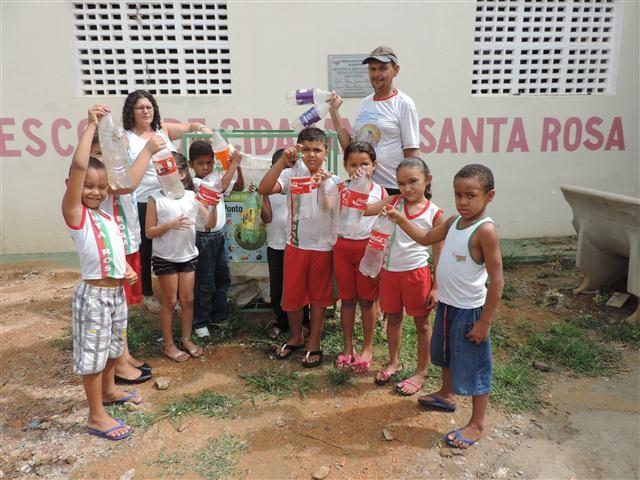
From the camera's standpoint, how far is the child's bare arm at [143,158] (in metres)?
2.67

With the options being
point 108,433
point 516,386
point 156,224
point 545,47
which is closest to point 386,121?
point 156,224

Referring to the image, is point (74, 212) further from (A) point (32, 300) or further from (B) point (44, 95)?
(B) point (44, 95)

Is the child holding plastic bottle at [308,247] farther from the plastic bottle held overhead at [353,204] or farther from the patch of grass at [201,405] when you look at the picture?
the patch of grass at [201,405]

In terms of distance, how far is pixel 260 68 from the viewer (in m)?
5.45

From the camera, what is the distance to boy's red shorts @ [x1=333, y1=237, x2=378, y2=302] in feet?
9.82

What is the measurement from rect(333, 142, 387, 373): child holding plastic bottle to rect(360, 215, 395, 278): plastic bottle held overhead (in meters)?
0.07

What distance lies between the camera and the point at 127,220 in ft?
9.45

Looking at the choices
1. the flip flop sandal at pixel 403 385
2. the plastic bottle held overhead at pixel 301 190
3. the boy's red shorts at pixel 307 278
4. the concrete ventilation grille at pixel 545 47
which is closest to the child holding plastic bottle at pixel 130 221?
the plastic bottle held overhead at pixel 301 190

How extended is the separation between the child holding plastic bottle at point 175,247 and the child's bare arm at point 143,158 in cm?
39

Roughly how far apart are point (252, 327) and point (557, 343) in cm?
236

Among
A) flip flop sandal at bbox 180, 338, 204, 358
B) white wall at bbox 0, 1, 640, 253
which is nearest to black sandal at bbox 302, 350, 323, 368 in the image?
flip flop sandal at bbox 180, 338, 204, 358

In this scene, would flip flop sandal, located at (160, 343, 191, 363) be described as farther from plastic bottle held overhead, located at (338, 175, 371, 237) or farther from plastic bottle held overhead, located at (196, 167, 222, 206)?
plastic bottle held overhead, located at (338, 175, 371, 237)

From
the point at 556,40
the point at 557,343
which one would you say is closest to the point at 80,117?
the point at 557,343

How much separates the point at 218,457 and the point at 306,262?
4.15ft
